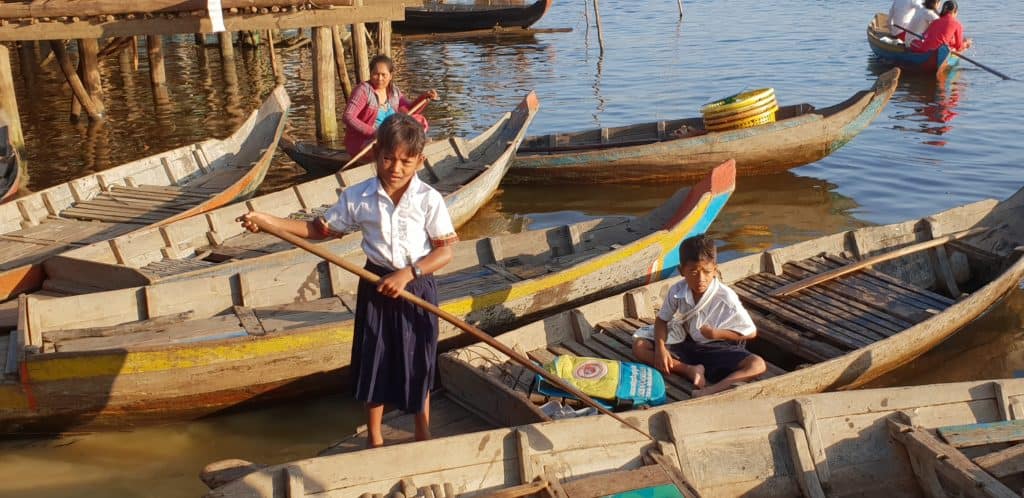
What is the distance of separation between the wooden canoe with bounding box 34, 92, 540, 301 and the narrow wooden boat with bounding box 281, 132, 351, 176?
903mm

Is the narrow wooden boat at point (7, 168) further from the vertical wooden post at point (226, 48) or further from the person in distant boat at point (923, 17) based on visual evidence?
the person in distant boat at point (923, 17)

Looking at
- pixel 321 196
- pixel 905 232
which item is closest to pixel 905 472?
pixel 905 232

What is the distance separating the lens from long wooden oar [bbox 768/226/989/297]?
6.68m

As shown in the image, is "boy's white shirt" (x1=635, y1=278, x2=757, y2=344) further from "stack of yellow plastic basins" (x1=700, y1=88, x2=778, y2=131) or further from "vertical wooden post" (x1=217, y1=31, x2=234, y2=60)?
"vertical wooden post" (x1=217, y1=31, x2=234, y2=60)

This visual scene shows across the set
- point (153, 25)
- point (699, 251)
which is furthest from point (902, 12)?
point (699, 251)

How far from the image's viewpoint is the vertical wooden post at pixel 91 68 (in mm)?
13550

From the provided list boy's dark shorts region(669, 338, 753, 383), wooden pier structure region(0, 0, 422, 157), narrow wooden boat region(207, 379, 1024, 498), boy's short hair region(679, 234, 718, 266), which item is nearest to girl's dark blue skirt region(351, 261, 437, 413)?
narrow wooden boat region(207, 379, 1024, 498)

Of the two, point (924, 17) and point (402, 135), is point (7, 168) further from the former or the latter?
point (924, 17)

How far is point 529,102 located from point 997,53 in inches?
473

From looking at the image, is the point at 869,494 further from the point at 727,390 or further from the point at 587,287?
the point at 587,287

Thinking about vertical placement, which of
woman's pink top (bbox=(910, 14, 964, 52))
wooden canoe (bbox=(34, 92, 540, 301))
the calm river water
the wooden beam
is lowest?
the calm river water

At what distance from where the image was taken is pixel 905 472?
457 cm

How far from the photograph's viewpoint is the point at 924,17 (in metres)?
16.2

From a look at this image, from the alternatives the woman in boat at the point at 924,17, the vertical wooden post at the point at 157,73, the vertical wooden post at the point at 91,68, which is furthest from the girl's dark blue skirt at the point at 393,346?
the woman in boat at the point at 924,17
